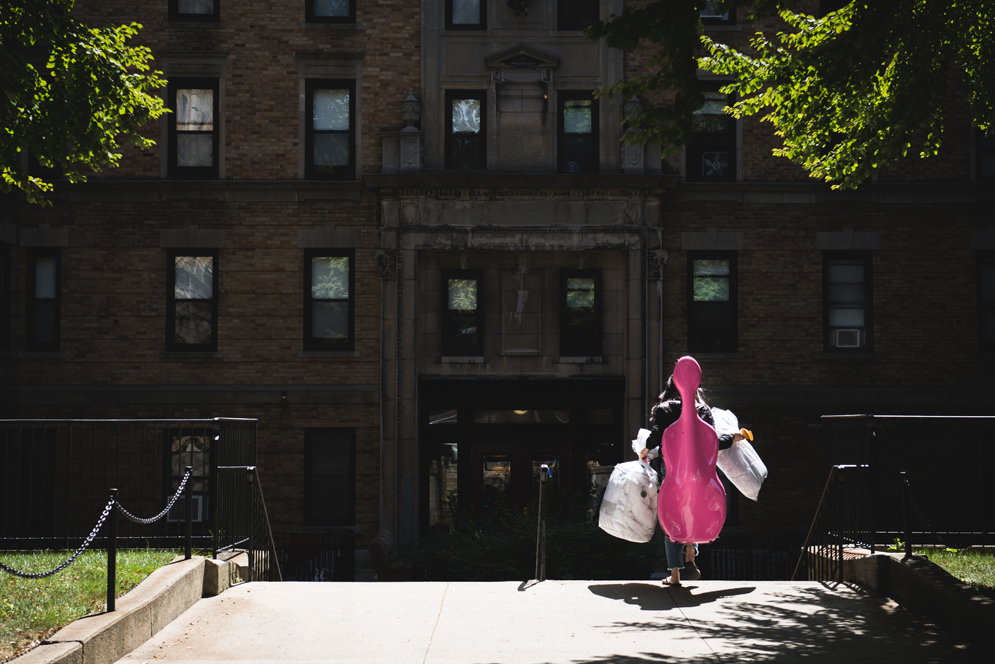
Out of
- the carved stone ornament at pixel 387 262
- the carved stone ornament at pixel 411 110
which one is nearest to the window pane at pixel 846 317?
the carved stone ornament at pixel 387 262

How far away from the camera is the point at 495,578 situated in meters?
11.7

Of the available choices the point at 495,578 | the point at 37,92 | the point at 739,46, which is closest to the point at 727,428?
the point at 495,578

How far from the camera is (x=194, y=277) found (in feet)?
61.9

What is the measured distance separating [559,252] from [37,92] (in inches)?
407

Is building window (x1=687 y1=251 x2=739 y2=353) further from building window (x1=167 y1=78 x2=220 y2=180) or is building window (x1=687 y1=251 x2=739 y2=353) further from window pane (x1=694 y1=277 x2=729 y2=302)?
building window (x1=167 y1=78 x2=220 y2=180)

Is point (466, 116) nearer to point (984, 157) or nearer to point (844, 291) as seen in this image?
point (844, 291)

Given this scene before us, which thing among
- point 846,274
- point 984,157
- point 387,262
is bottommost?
point 846,274

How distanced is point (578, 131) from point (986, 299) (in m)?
9.10

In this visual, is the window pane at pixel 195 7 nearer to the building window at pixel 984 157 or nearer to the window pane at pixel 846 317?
the window pane at pixel 846 317

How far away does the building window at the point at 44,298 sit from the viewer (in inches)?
735

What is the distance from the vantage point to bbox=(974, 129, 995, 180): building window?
61.9 feet

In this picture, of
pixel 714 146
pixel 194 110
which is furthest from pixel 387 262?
pixel 714 146

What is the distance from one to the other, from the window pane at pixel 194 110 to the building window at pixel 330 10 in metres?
2.66

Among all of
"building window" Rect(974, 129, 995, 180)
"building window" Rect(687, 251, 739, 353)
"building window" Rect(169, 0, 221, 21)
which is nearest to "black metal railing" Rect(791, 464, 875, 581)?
"building window" Rect(687, 251, 739, 353)
